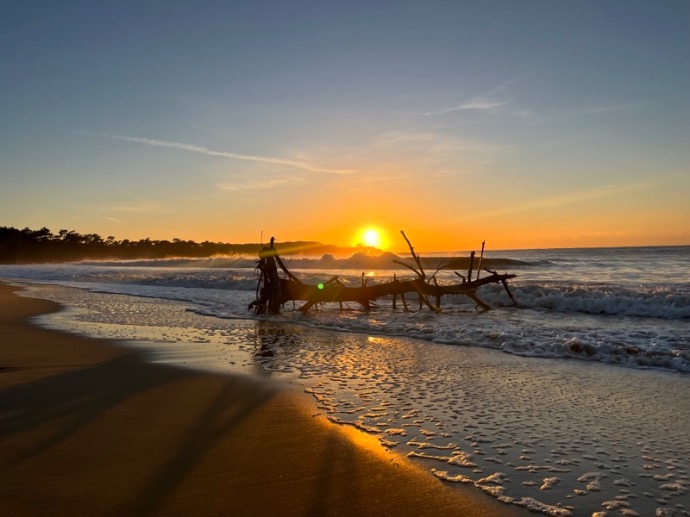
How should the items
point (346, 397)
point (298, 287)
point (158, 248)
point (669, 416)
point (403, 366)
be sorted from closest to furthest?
point (669, 416) → point (346, 397) → point (403, 366) → point (298, 287) → point (158, 248)

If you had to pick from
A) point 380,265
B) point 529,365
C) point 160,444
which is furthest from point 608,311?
point 380,265

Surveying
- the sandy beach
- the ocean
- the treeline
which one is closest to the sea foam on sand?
the ocean

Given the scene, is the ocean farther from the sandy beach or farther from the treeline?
the treeline

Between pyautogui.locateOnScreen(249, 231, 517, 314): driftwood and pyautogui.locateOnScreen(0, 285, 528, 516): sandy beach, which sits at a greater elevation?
pyautogui.locateOnScreen(249, 231, 517, 314): driftwood

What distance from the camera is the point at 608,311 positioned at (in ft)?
53.0

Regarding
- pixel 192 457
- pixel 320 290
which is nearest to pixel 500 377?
pixel 192 457

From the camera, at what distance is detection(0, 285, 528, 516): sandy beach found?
3.36 m

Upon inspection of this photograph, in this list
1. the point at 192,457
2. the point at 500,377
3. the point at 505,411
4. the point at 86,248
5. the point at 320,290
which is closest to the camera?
the point at 192,457

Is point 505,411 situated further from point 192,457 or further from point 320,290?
point 320,290

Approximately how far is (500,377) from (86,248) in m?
97.8

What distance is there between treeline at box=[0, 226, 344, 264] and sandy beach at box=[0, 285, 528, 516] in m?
78.6

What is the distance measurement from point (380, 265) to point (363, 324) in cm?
3341

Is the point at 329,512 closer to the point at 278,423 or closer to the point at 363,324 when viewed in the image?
the point at 278,423

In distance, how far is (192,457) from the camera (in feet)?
13.5
